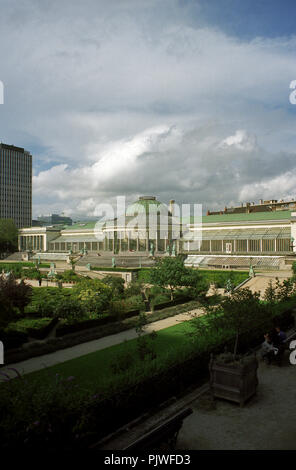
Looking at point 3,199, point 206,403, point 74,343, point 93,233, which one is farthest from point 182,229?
point 3,199

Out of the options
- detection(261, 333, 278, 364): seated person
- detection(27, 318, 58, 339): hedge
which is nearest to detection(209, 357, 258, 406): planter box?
detection(261, 333, 278, 364): seated person

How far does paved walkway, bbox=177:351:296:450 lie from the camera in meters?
7.69

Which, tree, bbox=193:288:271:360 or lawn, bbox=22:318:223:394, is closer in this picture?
lawn, bbox=22:318:223:394

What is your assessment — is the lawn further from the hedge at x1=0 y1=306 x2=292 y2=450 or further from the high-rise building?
the high-rise building

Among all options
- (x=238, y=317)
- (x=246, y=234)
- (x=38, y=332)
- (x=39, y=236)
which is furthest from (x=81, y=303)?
(x=39, y=236)

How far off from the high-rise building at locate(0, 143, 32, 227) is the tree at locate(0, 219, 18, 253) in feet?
157

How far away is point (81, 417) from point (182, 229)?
76333mm

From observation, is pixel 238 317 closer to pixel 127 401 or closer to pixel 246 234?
pixel 127 401

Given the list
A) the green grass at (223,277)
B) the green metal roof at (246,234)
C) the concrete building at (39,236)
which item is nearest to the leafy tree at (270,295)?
the green grass at (223,277)

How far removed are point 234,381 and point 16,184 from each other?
163 m

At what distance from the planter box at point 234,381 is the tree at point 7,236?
105258 mm

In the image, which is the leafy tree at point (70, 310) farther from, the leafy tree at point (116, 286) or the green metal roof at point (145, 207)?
the green metal roof at point (145, 207)

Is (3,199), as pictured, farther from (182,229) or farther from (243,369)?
(243,369)

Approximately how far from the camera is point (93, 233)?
93812 millimetres
